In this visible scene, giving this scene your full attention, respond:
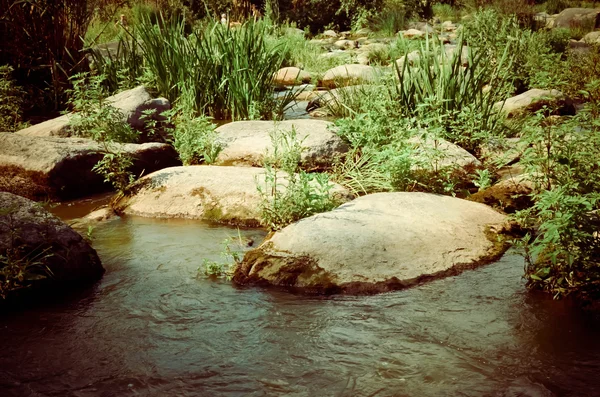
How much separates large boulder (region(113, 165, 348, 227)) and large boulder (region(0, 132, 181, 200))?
0.34 metres

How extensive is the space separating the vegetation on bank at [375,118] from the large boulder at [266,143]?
0.13m

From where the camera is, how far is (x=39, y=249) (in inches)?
144

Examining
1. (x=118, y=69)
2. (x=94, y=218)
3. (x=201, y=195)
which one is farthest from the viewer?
(x=118, y=69)

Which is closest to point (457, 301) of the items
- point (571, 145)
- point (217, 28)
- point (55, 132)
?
point (571, 145)

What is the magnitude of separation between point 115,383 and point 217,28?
18.3 feet

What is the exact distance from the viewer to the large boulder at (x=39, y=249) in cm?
349

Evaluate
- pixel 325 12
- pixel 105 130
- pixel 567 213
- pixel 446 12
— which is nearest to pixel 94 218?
pixel 105 130

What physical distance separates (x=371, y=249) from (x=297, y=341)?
978mm

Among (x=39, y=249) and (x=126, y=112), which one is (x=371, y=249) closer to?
(x=39, y=249)

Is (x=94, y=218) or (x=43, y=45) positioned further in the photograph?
(x=43, y=45)

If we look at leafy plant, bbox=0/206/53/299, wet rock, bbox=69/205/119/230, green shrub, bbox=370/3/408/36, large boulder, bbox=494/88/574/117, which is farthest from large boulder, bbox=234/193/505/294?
green shrub, bbox=370/3/408/36

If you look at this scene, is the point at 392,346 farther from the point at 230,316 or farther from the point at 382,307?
the point at 230,316

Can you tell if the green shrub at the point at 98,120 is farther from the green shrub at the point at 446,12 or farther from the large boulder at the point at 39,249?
the green shrub at the point at 446,12

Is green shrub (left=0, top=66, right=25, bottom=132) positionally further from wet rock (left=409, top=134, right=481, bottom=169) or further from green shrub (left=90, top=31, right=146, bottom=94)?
wet rock (left=409, top=134, right=481, bottom=169)
